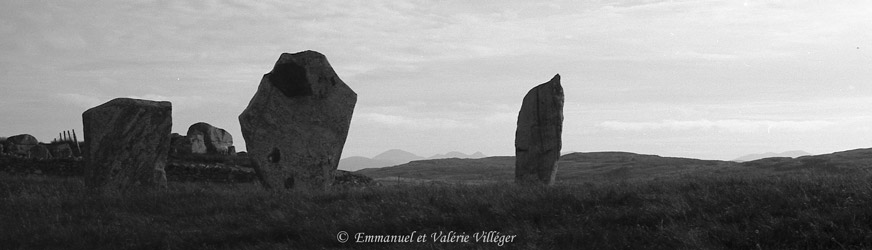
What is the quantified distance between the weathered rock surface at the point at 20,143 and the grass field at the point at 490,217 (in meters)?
29.9

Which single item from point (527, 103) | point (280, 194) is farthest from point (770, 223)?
point (527, 103)

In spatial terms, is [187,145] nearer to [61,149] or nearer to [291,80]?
[61,149]

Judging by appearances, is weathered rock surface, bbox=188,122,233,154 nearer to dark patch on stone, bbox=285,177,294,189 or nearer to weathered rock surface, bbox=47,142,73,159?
weathered rock surface, bbox=47,142,73,159

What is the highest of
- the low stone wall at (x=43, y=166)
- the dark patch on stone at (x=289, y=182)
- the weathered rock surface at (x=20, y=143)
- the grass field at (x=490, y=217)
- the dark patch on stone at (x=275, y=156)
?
the weathered rock surface at (x=20, y=143)

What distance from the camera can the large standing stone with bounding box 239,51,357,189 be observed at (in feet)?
63.6

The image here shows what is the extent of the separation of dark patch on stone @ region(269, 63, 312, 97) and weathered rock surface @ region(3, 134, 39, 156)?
28432mm

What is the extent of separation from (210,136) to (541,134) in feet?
86.0

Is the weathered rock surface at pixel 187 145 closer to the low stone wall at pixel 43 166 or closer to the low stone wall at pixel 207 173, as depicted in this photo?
the low stone wall at pixel 43 166

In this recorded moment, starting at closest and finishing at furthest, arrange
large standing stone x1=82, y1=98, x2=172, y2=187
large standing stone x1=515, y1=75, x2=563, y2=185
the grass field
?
the grass field
large standing stone x1=82, y1=98, x2=172, y2=187
large standing stone x1=515, y1=75, x2=563, y2=185

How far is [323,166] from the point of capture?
65.0 ft

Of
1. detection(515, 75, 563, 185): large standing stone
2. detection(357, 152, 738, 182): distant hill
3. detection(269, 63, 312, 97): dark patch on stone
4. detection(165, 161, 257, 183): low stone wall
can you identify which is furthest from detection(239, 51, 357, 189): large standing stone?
detection(165, 161, 257, 183): low stone wall

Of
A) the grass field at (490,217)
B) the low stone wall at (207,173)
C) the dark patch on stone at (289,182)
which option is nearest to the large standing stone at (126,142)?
the grass field at (490,217)

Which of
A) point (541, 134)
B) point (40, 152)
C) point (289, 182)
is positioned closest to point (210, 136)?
point (40, 152)

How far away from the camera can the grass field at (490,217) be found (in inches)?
410
